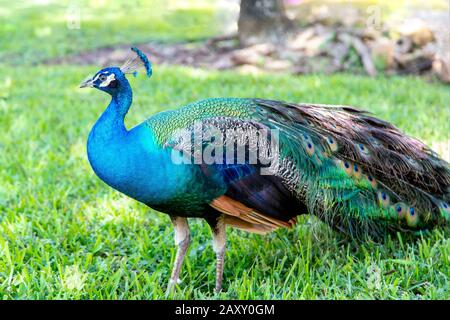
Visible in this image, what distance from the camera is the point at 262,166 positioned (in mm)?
2771

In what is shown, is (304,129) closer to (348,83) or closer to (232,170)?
(232,170)

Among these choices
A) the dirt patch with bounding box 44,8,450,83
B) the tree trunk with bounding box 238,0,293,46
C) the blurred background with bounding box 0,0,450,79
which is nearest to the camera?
the dirt patch with bounding box 44,8,450,83

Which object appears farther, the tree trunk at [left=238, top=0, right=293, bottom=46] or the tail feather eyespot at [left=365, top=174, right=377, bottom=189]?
the tree trunk at [left=238, top=0, right=293, bottom=46]

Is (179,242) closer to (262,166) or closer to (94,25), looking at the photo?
(262,166)

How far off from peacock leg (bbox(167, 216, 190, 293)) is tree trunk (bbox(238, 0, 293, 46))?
5.97m

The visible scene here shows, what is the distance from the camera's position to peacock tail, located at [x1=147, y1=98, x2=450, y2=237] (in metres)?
2.74

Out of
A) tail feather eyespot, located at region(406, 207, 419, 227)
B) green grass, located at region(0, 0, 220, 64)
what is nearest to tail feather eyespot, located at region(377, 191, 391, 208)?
tail feather eyespot, located at region(406, 207, 419, 227)

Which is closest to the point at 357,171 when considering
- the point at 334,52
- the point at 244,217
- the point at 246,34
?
the point at 244,217

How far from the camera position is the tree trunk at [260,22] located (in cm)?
866

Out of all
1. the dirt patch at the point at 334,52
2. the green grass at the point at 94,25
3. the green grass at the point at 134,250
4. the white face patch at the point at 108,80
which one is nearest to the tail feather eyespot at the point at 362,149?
the green grass at the point at 134,250

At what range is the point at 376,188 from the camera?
297cm

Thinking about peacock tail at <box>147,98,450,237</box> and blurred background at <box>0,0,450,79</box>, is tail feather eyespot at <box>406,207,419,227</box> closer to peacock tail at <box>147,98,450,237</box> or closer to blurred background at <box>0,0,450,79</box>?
peacock tail at <box>147,98,450,237</box>

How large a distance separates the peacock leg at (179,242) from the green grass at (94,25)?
6668 millimetres

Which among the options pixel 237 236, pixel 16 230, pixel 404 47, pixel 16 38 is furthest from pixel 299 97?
pixel 16 38
